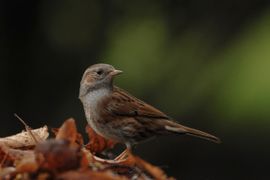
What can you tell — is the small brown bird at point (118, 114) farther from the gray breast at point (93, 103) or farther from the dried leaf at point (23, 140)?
the dried leaf at point (23, 140)

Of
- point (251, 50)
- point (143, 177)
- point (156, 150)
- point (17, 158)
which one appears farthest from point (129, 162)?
point (156, 150)

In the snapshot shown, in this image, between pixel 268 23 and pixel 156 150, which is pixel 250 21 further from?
pixel 156 150

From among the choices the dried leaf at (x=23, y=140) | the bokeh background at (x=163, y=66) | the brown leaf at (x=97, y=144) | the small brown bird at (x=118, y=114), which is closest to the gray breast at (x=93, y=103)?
the small brown bird at (x=118, y=114)

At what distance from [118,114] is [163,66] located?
7.26 metres

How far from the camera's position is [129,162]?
4.70 metres

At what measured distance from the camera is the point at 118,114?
7312 mm

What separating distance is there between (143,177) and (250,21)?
10.6 metres

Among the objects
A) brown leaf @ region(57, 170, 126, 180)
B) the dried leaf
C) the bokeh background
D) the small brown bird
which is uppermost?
brown leaf @ region(57, 170, 126, 180)

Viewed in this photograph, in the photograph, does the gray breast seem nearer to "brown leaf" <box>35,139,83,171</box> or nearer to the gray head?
the gray head

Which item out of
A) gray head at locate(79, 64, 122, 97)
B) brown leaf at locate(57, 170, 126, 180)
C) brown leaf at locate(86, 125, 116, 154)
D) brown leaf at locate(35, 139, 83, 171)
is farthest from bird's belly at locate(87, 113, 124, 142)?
brown leaf at locate(57, 170, 126, 180)

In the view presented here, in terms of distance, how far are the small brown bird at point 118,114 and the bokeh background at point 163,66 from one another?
6108mm

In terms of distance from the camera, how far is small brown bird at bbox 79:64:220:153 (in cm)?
708

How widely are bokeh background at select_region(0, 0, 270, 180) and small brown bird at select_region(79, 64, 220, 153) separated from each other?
611 cm

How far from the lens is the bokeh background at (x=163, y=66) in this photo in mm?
14172
